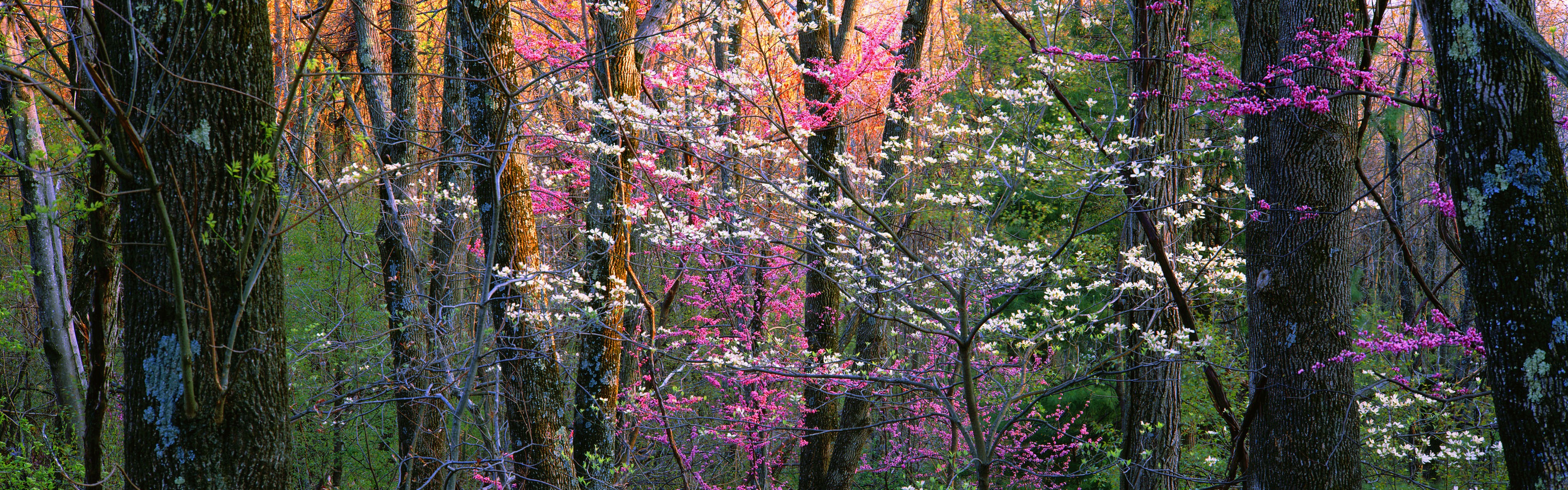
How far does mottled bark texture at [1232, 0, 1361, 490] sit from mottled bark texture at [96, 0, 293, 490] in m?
5.18

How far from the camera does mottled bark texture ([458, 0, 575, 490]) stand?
545 cm

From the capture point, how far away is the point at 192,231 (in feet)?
8.86

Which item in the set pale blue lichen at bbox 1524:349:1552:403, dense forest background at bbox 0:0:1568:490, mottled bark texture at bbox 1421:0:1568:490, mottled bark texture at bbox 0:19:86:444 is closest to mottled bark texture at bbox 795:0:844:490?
dense forest background at bbox 0:0:1568:490

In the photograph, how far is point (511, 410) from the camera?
6.28 meters

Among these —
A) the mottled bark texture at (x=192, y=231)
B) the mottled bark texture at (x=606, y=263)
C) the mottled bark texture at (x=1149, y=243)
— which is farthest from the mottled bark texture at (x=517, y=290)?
the mottled bark texture at (x=1149, y=243)

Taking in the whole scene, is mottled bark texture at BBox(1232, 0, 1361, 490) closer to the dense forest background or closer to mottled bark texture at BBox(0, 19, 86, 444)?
the dense forest background

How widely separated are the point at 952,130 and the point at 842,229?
7.68ft

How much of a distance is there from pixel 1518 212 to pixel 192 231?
461 centimetres

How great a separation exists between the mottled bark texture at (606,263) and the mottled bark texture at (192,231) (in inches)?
129

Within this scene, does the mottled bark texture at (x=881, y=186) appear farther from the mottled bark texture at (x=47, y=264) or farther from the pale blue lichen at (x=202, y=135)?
the mottled bark texture at (x=47, y=264)

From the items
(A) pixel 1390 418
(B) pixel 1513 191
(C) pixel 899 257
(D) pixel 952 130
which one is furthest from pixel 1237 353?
(B) pixel 1513 191

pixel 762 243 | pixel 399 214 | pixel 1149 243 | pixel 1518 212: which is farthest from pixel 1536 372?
pixel 399 214

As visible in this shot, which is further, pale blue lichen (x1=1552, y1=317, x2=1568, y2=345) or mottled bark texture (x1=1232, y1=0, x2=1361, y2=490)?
mottled bark texture (x1=1232, y1=0, x2=1361, y2=490)

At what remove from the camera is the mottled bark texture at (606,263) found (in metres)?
6.26
